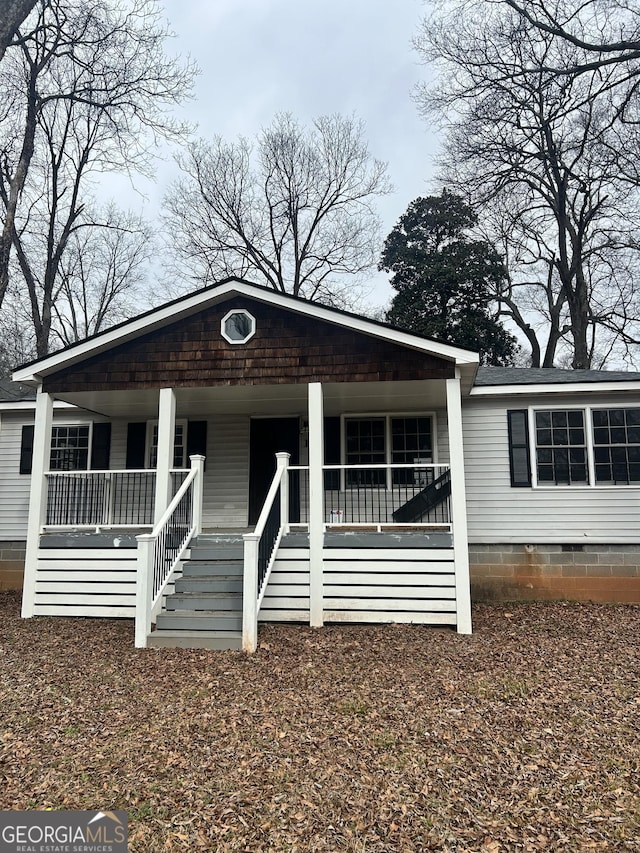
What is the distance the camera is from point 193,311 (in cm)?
788

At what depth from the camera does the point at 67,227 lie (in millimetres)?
19500

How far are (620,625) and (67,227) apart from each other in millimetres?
20861

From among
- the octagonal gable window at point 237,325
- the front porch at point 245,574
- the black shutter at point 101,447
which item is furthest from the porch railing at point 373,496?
the black shutter at point 101,447

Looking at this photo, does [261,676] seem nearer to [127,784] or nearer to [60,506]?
[127,784]

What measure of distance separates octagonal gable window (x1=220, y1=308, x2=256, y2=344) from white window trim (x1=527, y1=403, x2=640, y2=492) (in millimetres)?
5011

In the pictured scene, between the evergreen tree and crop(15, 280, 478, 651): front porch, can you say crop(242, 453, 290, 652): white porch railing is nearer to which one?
crop(15, 280, 478, 651): front porch

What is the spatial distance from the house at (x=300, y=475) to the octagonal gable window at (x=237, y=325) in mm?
32

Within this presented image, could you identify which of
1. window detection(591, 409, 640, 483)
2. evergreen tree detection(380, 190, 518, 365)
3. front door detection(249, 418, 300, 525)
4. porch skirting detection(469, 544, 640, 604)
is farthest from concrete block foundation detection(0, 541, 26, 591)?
evergreen tree detection(380, 190, 518, 365)

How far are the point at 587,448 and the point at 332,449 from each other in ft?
14.3

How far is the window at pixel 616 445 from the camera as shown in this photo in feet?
28.9

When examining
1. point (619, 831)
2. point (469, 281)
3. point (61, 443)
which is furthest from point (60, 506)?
point (469, 281)

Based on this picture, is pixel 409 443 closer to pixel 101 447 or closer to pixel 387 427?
pixel 387 427

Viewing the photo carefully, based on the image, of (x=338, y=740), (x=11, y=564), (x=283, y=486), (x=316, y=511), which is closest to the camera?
(x=338, y=740)

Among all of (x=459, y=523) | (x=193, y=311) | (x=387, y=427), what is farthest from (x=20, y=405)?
(x=459, y=523)
